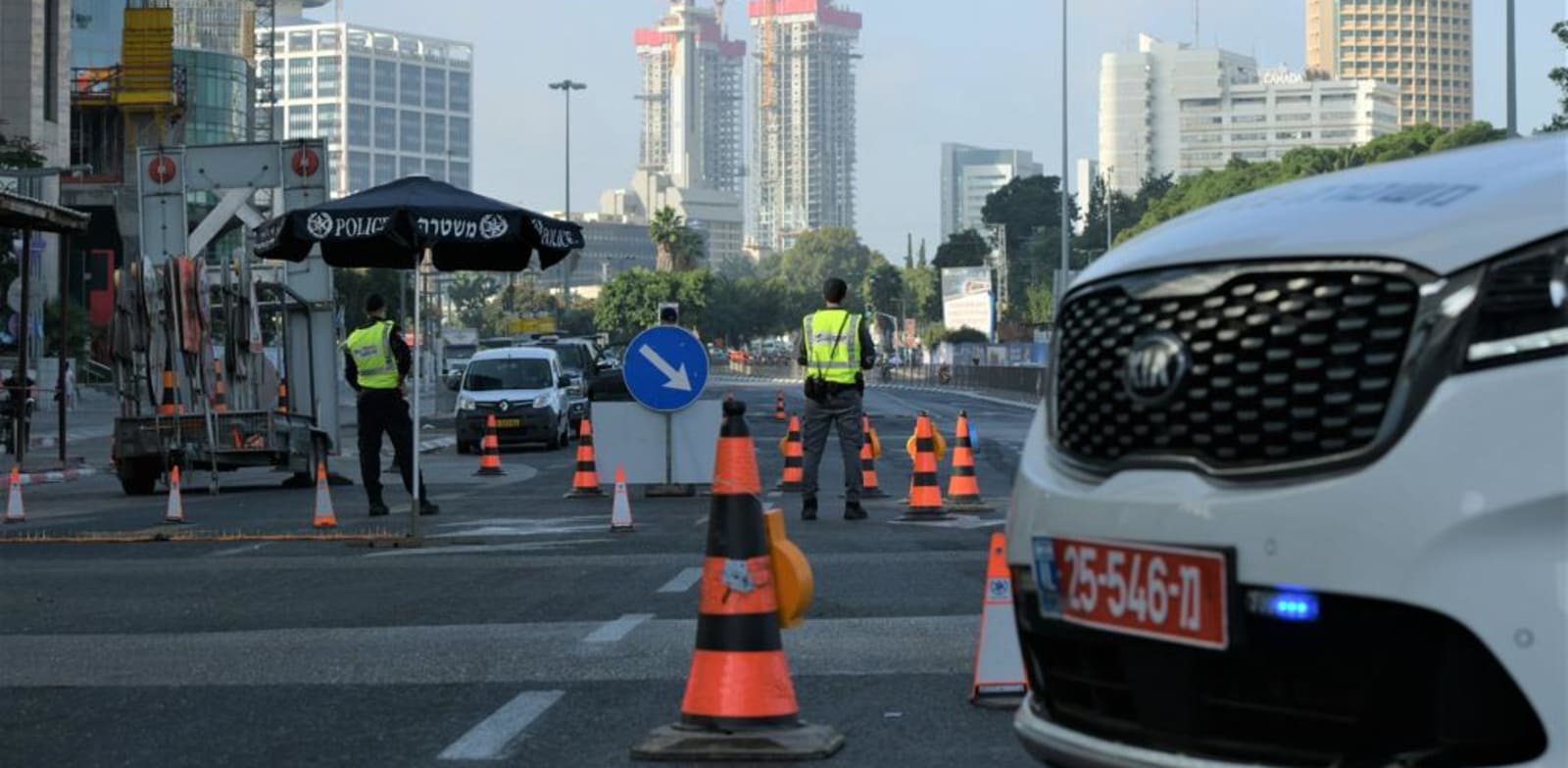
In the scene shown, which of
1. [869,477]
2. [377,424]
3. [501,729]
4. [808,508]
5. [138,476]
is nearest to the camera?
[501,729]

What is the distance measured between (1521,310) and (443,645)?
20.0 feet

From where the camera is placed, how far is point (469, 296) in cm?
18512

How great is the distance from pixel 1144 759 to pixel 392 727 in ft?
11.3

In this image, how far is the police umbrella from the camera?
49.9 feet

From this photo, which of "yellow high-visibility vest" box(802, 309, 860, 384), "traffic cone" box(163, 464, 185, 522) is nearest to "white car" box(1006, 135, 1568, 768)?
"yellow high-visibility vest" box(802, 309, 860, 384)

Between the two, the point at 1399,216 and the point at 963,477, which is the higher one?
the point at 1399,216

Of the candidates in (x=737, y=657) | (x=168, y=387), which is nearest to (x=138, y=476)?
(x=168, y=387)

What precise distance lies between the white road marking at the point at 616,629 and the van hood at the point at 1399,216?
15.7 feet

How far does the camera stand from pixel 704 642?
603 centimetres

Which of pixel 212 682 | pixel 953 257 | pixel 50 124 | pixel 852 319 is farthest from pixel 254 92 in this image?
pixel 212 682

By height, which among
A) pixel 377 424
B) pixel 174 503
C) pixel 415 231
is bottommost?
pixel 174 503

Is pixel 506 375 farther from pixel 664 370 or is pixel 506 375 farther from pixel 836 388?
pixel 836 388

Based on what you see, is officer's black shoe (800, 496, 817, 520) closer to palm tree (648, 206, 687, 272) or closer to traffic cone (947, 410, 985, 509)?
traffic cone (947, 410, 985, 509)

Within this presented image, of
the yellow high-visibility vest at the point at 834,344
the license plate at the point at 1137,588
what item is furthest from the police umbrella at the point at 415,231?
the license plate at the point at 1137,588
